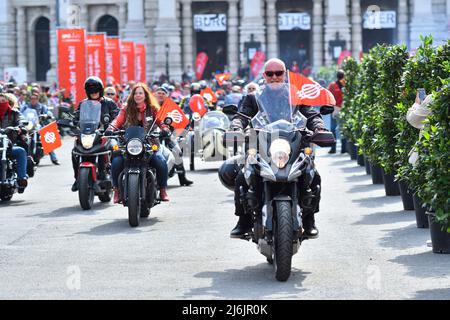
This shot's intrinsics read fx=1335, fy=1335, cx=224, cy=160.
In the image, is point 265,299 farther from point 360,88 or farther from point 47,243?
point 360,88

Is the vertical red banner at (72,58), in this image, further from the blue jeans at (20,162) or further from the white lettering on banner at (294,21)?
the white lettering on banner at (294,21)

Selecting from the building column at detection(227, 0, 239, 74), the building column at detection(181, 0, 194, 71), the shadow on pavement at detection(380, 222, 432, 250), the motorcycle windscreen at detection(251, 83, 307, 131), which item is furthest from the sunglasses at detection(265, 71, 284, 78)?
the building column at detection(181, 0, 194, 71)

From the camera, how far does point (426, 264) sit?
38.0 ft

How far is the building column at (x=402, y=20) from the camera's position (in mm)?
81750

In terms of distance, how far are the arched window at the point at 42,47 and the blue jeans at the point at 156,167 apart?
2861 inches

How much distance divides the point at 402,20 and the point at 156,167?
6801 cm

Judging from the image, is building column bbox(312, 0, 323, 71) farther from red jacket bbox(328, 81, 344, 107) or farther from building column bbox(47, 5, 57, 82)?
red jacket bbox(328, 81, 344, 107)

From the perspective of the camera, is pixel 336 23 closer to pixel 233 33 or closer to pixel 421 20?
pixel 421 20

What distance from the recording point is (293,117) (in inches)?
438

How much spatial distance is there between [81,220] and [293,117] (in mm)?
5619

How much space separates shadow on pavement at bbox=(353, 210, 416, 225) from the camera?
603 inches

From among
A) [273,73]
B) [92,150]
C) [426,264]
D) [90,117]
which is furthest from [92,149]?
[426,264]

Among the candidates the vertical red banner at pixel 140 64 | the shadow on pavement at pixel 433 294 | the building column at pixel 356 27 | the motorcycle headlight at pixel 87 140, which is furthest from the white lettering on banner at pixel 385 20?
the shadow on pavement at pixel 433 294
